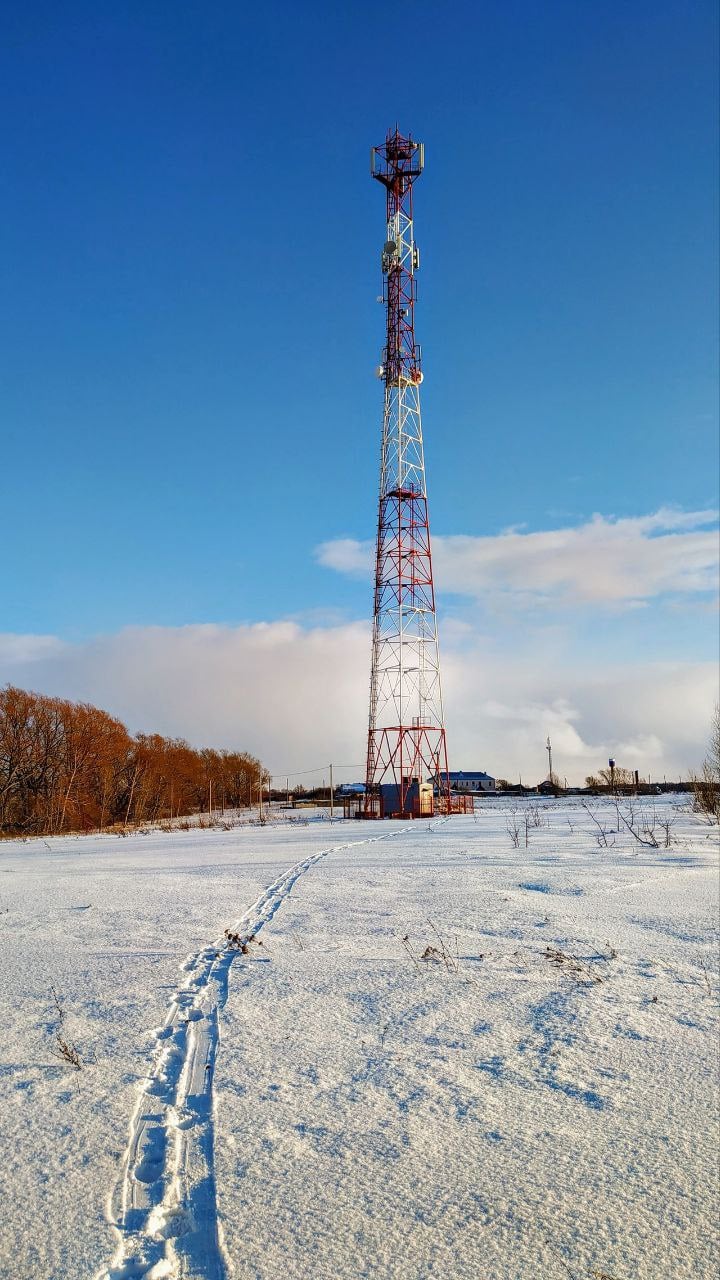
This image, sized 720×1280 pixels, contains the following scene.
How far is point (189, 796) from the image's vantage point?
6975cm

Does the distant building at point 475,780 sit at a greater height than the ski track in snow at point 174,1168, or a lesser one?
lesser

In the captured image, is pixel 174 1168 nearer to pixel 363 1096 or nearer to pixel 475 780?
pixel 363 1096

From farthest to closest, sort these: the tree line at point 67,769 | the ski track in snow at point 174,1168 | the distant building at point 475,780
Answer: the distant building at point 475,780
the tree line at point 67,769
the ski track in snow at point 174,1168

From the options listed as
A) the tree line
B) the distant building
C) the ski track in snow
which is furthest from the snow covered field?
the distant building

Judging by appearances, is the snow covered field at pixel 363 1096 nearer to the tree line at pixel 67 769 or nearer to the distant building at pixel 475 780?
the tree line at pixel 67 769

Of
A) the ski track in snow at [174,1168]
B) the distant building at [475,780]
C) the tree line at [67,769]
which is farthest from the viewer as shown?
the distant building at [475,780]

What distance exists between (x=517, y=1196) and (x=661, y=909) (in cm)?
480

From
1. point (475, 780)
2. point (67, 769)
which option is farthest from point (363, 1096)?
point (475, 780)

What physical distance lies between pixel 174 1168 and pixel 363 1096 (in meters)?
0.83

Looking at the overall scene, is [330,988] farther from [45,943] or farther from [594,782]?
[594,782]

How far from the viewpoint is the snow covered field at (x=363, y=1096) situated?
7.20ft

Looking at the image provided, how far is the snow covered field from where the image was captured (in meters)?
2.20

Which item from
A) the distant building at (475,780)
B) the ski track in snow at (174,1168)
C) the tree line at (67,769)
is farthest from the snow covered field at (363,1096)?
the distant building at (475,780)

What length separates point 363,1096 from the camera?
308 cm
